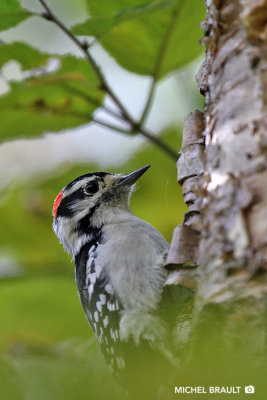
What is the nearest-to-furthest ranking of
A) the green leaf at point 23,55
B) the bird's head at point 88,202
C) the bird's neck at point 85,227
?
the green leaf at point 23,55
the bird's neck at point 85,227
the bird's head at point 88,202

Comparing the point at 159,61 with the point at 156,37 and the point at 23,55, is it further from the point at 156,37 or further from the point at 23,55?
the point at 23,55

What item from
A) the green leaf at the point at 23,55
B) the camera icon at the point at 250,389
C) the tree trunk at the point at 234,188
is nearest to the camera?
the camera icon at the point at 250,389

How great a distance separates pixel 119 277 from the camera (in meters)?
3.65

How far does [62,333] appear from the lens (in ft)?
13.9

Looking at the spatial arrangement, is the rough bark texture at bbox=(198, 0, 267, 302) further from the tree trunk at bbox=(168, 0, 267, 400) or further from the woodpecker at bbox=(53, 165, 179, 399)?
the woodpecker at bbox=(53, 165, 179, 399)

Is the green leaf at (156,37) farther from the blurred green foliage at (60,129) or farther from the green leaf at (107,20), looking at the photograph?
the green leaf at (107,20)

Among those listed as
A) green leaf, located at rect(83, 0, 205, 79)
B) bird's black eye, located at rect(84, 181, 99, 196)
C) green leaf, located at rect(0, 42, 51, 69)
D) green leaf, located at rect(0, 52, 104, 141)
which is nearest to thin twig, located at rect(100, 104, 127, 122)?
green leaf, located at rect(0, 52, 104, 141)

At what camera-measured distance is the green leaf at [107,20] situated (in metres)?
3.11

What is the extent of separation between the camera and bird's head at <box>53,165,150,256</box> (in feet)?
14.6

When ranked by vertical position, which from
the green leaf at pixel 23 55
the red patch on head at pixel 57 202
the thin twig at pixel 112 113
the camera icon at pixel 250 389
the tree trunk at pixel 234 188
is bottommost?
the camera icon at pixel 250 389

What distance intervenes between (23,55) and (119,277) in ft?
5.43

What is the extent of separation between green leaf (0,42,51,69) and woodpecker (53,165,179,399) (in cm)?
130

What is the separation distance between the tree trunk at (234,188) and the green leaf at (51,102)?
4.04ft

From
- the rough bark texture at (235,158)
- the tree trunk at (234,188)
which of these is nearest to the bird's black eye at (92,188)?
the tree trunk at (234,188)
